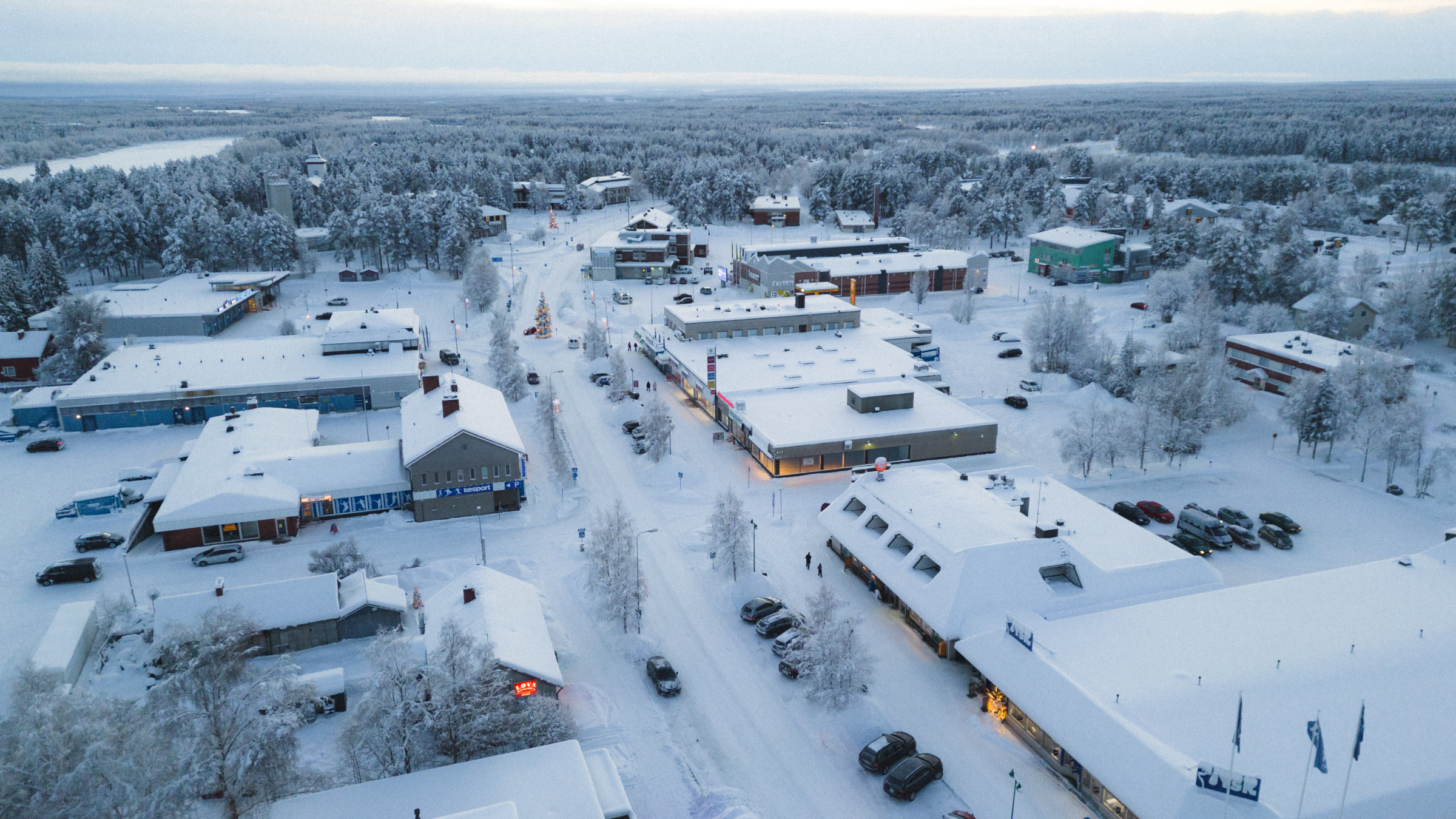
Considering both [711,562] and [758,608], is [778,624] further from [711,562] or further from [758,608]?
[711,562]

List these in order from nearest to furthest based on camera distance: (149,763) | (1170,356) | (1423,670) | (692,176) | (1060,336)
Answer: (149,763) → (1423,670) → (1170,356) → (1060,336) → (692,176)

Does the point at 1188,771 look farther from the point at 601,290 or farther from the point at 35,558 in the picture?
the point at 601,290

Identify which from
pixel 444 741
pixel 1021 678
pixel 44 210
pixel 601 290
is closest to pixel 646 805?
pixel 444 741

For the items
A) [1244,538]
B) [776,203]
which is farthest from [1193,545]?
[776,203]

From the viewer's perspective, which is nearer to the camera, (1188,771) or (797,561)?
(1188,771)

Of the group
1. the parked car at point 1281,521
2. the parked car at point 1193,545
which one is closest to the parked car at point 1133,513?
the parked car at point 1193,545

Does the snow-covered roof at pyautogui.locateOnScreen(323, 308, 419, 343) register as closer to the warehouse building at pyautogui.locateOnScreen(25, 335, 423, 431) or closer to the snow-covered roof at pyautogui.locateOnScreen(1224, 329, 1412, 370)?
the warehouse building at pyautogui.locateOnScreen(25, 335, 423, 431)
